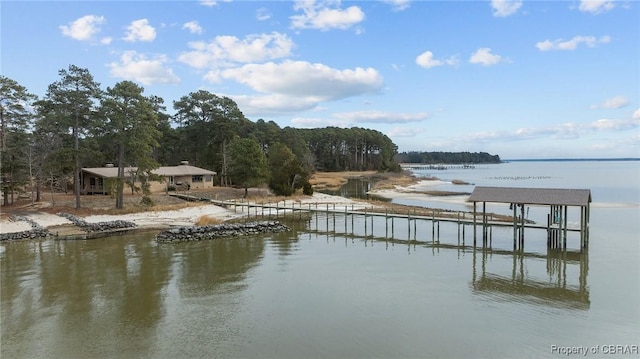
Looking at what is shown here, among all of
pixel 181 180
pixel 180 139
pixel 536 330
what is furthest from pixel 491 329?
pixel 180 139

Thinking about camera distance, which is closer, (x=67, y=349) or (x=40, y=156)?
(x=67, y=349)

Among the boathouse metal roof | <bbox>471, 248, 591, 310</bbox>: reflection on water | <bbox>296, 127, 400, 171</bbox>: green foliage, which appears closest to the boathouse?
the boathouse metal roof

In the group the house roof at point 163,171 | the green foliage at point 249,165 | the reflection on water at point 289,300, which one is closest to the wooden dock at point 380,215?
the reflection on water at point 289,300

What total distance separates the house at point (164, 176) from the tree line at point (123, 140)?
5.18 feet

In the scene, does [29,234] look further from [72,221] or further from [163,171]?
[163,171]

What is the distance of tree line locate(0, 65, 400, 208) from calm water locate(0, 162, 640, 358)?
11838 mm

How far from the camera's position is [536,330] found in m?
12.8

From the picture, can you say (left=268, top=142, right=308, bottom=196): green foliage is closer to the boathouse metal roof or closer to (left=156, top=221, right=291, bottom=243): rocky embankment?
(left=156, top=221, right=291, bottom=243): rocky embankment

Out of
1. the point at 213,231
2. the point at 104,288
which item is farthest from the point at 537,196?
the point at 104,288

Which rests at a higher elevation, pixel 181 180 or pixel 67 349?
pixel 181 180

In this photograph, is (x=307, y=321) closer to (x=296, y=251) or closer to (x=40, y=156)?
(x=296, y=251)

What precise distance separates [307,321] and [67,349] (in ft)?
21.6

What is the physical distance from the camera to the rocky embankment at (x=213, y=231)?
26938 mm

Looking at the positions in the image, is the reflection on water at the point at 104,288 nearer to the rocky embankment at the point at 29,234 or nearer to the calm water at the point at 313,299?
the calm water at the point at 313,299
